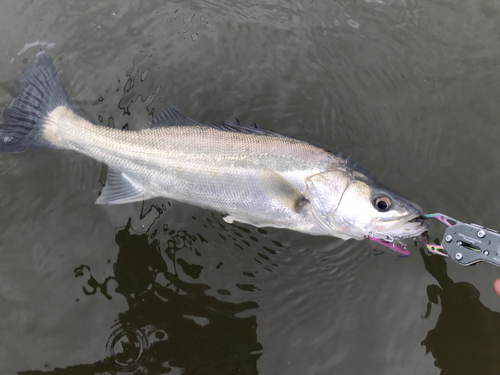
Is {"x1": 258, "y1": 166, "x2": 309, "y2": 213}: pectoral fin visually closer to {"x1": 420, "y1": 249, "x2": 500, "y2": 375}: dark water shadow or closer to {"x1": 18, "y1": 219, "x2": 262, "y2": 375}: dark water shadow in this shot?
{"x1": 18, "y1": 219, "x2": 262, "y2": 375}: dark water shadow

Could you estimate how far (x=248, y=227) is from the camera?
12.0ft

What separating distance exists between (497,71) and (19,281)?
233 inches

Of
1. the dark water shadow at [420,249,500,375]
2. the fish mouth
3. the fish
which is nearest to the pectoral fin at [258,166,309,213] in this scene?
the fish

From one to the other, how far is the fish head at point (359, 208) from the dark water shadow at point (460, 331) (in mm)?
893

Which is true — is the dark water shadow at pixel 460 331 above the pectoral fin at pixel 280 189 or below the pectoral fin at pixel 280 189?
below

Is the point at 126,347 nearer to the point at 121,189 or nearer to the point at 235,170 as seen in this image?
the point at 121,189

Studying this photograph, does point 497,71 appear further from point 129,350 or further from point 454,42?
point 129,350

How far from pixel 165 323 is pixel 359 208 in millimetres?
2238

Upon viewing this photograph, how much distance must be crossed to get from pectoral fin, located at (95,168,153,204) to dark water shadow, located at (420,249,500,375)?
3.10 meters

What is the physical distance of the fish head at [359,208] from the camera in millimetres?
2950

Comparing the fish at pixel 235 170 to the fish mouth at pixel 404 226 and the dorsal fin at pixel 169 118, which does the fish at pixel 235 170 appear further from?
the fish mouth at pixel 404 226

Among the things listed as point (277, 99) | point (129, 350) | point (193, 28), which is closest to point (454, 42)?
point (277, 99)

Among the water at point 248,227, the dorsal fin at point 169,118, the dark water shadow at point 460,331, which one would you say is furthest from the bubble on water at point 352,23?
the dark water shadow at point 460,331

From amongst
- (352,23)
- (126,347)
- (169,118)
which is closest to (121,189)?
(169,118)
